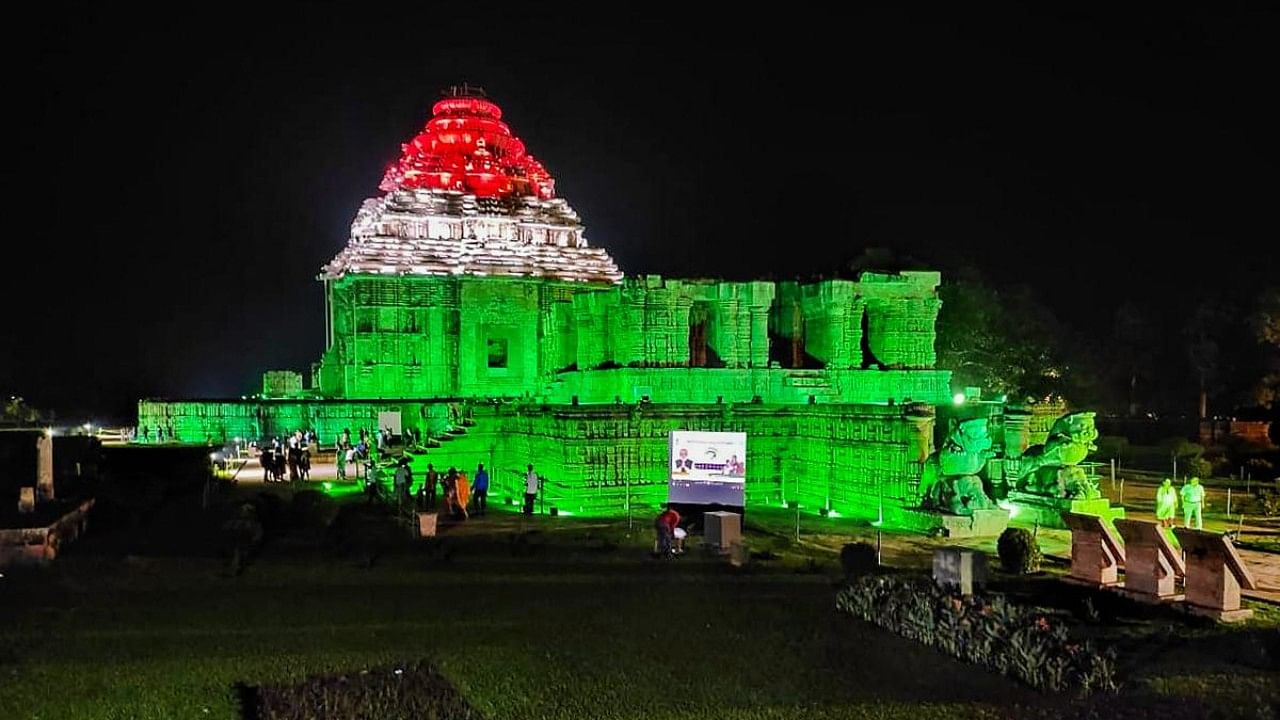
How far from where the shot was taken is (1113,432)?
5244cm

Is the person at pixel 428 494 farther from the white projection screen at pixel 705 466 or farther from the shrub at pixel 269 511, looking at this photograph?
the white projection screen at pixel 705 466

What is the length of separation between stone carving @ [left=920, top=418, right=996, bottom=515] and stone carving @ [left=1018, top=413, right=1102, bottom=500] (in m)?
1.36

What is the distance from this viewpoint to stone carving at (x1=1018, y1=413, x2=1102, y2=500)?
24.1m

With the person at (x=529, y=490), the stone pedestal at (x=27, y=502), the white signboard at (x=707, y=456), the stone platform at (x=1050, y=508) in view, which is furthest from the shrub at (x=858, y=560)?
the stone pedestal at (x=27, y=502)

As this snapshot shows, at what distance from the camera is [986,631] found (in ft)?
40.3

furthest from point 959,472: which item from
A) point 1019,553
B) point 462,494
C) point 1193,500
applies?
point 462,494

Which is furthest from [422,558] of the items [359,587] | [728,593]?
[728,593]

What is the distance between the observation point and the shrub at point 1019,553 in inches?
725

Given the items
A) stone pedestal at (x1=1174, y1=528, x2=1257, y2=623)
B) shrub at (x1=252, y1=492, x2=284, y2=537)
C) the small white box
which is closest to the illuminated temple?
shrub at (x1=252, y1=492, x2=284, y2=537)

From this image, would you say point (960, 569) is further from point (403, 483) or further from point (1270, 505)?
point (1270, 505)

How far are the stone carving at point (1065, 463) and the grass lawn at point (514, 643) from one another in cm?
898

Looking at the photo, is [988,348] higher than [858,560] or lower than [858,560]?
higher

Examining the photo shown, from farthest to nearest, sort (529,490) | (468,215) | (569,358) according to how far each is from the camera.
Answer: (468,215), (569,358), (529,490)

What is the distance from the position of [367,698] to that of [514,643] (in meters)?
2.85
